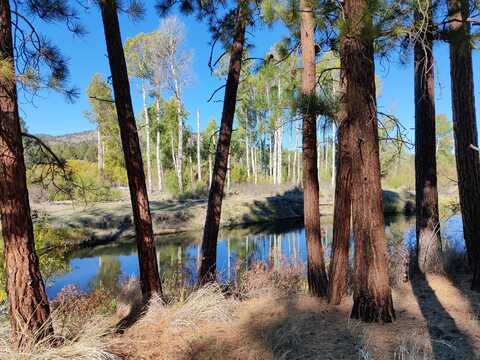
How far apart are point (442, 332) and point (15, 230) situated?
3901 mm

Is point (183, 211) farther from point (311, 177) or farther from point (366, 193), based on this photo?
point (366, 193)

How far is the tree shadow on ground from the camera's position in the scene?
315 centimetres

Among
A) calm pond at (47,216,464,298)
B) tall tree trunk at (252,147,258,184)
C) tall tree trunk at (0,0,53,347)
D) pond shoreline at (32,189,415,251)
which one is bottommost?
calm pond at (47,216,464,298)

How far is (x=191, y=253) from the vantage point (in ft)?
42.8

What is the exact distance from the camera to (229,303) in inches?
189

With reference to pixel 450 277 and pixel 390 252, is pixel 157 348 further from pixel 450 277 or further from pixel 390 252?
pixel 390 252

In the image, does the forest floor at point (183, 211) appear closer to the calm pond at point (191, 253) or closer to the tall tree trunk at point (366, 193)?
the calm pond at point (191, 253)

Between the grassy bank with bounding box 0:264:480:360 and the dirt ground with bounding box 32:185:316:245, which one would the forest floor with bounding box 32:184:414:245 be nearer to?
the dirt ground with bounding box 32:185:316:245

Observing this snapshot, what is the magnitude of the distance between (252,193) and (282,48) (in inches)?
855

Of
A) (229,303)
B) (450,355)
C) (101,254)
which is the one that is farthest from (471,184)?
(101,254)

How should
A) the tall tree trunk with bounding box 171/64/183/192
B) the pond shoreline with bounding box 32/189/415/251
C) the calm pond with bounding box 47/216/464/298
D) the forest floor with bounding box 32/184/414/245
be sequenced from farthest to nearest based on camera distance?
the tall tree trunk with bounding box 171/64/183/192 → the forest floor with bounding box 32/184/414/245 → the pond shoreline with bounding box 32/189/415/251 → the calm pond with bounding box 47/216/464/298

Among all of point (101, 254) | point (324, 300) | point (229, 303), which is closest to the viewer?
point (229, 303)

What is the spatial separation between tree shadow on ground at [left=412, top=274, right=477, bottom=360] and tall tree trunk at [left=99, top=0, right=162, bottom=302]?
3.16m

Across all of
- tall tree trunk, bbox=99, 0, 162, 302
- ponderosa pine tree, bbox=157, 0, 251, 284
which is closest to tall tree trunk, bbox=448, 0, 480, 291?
ponderosa pine tree, bbox=157, 0, 251, 284
